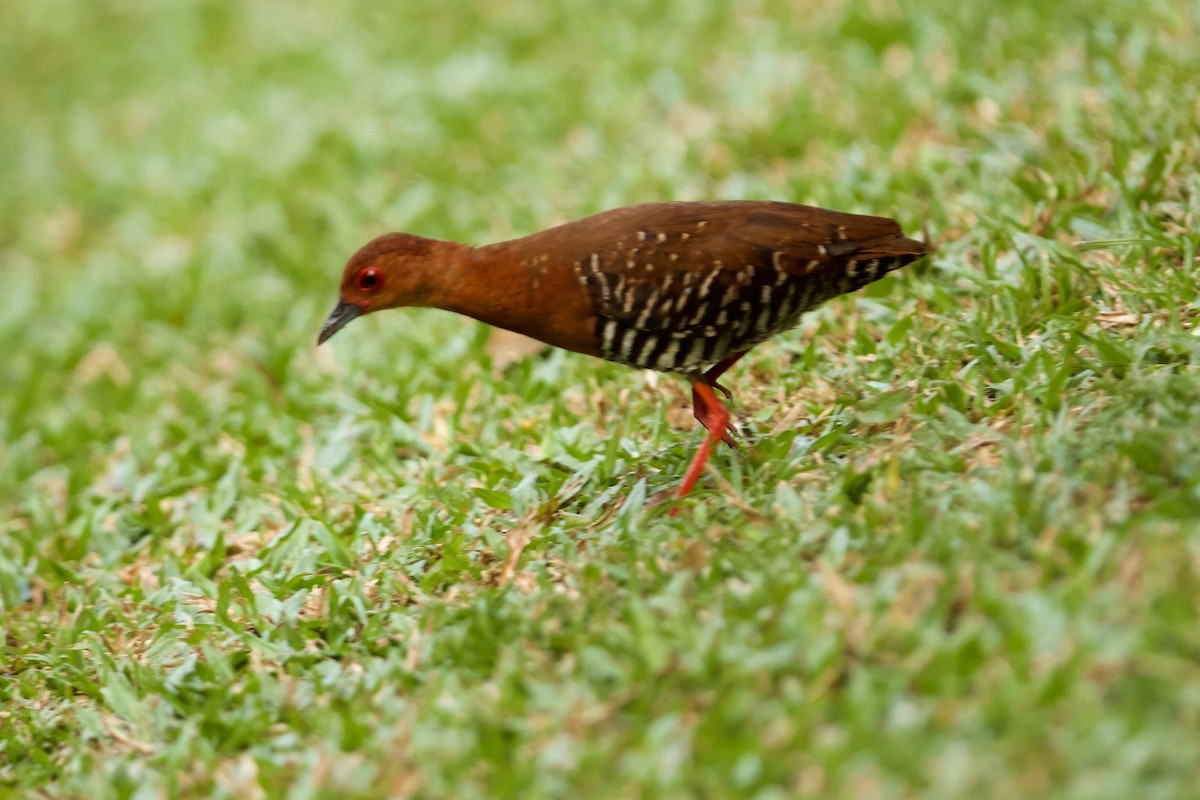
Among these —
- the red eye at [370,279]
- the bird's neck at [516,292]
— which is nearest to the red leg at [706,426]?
the bird's neck at [516,292]

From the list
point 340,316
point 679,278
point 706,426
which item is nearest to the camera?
point 679,278

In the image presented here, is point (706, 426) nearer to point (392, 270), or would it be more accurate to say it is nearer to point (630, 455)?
point (630, 455)

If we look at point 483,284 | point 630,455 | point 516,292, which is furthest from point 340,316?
point 630,455

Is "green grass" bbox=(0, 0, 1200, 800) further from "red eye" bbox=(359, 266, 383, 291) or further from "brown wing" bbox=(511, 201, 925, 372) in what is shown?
"red eye" bbox=(359, 266, 383, 291)

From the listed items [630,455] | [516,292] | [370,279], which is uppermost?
[370,279]

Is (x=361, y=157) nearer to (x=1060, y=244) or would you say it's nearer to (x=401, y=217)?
(x=401, y=217)

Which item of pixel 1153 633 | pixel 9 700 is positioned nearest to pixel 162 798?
pixel 9 700

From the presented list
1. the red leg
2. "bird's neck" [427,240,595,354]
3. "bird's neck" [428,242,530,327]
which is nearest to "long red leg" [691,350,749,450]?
the red leg

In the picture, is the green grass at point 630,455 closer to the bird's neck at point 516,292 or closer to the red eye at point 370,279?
the bird's neck at point 516,292
